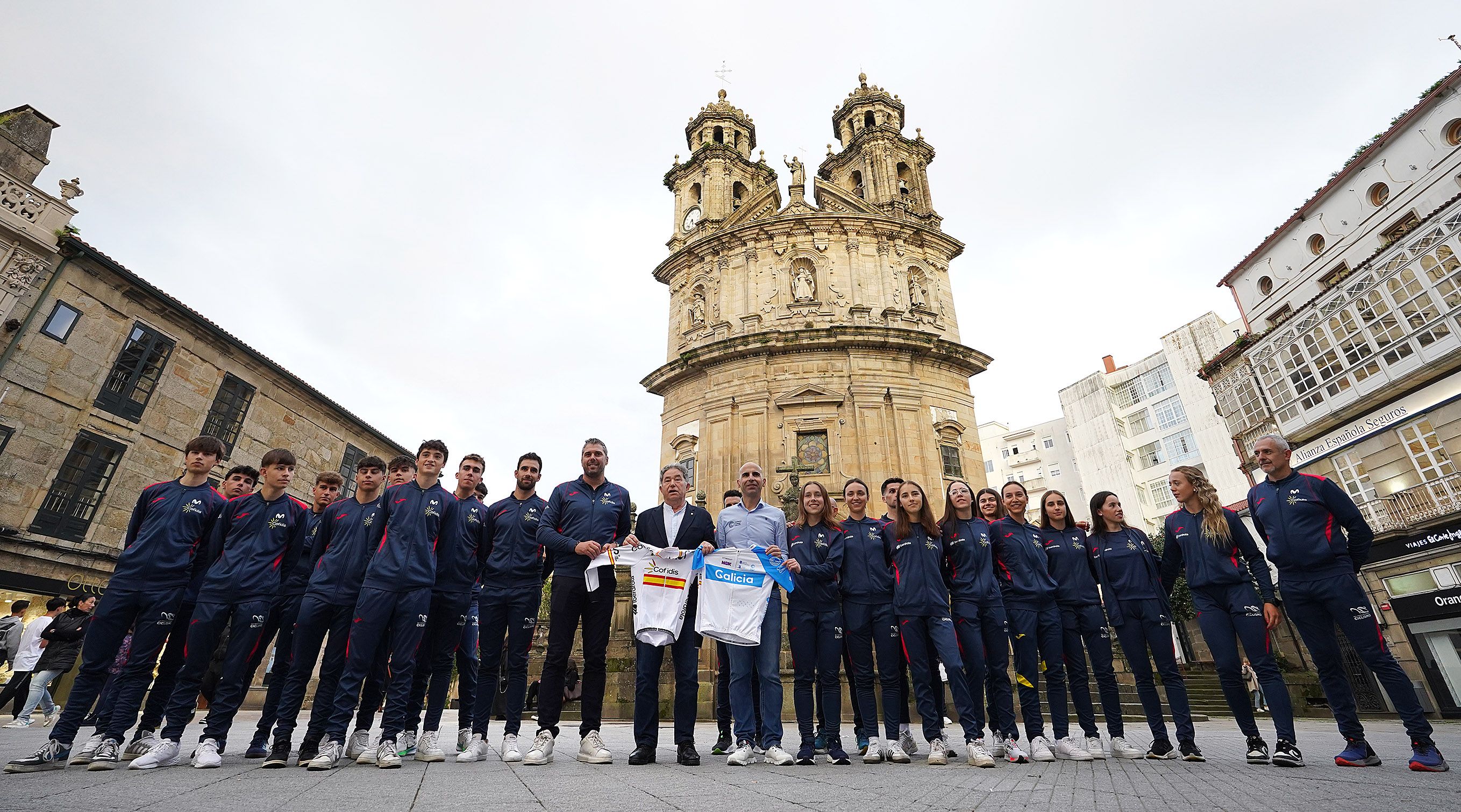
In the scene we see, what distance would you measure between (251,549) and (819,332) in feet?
70.8

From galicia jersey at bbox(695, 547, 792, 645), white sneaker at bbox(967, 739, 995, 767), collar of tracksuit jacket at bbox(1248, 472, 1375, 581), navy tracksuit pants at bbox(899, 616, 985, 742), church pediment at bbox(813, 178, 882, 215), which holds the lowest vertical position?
white sneaker at bbox(967, 739, 995, 767)

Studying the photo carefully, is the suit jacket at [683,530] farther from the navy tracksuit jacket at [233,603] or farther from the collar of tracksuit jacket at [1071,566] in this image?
the collar of tracksuit jacket at [1071,566]

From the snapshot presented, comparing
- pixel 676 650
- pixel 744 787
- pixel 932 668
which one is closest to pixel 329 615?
pixel 676 650

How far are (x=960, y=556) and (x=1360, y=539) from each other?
113 inches

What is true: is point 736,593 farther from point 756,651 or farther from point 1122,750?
point 1122,750

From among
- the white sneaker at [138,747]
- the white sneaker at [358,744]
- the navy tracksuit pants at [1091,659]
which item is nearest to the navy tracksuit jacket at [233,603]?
the white sneaker at [138,747]

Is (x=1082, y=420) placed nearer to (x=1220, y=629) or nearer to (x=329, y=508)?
(x=1220, y=629)

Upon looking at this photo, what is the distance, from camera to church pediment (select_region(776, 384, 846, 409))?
79.6 feet

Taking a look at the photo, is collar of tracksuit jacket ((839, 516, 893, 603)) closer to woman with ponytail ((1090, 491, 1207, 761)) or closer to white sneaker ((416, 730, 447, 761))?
woman with ponytail ((1090, 491, 1207, 761))

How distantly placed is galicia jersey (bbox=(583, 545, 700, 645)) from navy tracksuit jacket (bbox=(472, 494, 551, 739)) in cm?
68

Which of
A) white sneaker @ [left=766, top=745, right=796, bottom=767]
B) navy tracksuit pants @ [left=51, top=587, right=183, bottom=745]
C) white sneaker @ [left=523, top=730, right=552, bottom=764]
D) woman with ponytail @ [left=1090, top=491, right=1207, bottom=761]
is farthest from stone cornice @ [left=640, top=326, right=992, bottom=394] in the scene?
navy tracksuit pants @ [left=51, top=587, right=183, bottom=745]

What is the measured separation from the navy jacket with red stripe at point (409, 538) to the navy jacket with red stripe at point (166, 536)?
133cm

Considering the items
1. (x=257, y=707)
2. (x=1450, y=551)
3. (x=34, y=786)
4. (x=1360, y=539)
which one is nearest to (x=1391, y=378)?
(x=1450, y=551)

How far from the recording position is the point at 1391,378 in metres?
16.9
